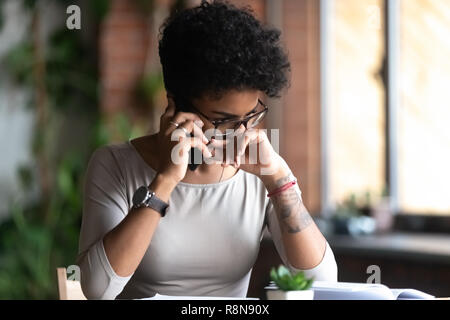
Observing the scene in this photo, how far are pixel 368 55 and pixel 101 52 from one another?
147 cm

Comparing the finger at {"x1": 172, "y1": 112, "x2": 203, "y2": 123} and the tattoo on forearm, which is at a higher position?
the finger at {"x1": 172, "y1": 112, "x2": 203, "y2": 123}

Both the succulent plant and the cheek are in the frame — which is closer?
the succulent plant

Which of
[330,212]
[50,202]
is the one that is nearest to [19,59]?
[50,202]

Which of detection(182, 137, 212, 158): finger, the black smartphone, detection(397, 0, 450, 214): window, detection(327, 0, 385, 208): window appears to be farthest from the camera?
detection(327, 0, 385, 208): window

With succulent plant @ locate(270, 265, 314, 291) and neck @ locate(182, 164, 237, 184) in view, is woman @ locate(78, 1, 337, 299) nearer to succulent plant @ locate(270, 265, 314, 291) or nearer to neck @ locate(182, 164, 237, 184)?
neck @ locate(182, 164, 237, 184)

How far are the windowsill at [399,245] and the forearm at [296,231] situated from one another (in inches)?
61.3

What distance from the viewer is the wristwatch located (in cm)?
155

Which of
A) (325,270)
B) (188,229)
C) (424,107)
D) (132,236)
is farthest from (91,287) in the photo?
(424,107)

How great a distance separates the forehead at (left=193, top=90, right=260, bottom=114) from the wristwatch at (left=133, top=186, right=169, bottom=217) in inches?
8.2

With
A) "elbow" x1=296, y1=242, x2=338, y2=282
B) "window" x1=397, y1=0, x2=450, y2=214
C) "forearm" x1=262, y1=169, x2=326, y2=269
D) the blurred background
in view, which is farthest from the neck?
"window" x1=397, y1=0, x2=450, y2=214

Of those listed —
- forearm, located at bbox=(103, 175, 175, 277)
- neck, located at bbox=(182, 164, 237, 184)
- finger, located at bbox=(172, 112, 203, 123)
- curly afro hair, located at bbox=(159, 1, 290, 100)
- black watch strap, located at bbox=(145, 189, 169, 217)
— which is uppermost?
curly afro hair, located at bbox=(159, 1, 290, 100)
